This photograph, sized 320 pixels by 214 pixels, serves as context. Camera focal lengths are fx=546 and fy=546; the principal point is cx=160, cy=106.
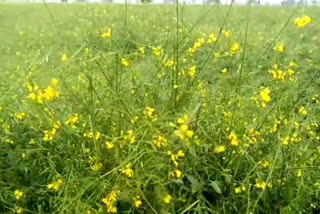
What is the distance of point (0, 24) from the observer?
7562 mm

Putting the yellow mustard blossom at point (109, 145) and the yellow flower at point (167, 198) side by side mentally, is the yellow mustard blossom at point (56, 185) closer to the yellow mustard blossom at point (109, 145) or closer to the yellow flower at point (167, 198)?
the yellow mustard blossom at point (109, 145)

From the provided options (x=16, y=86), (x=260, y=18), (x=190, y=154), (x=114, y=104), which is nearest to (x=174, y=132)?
(x=190, y=154)

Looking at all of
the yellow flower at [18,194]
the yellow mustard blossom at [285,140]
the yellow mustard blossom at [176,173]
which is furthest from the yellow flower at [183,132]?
the yellow flower at [18,194]

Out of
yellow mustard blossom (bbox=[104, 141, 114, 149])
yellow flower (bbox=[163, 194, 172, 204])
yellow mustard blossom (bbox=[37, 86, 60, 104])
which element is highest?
yellow mustard blossom (bbox=[37, 86, 60, 104])

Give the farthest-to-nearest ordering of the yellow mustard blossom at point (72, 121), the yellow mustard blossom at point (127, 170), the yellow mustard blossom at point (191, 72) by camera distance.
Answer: the yellow mustard blossom at point (191, 72) < the yellow mustard blossom at point (72, 121) < the yellow mustard blossom at point (127, 170)

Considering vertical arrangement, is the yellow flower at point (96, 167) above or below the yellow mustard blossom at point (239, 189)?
above

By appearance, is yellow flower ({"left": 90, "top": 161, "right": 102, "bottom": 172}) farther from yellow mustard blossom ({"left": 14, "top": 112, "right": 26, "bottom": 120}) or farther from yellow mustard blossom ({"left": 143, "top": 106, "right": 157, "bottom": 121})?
yellow mustard blossom ({"left": 14, "top": 112, "right": 26, "bottom": 120})

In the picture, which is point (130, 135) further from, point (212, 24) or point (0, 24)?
point (0, 24)

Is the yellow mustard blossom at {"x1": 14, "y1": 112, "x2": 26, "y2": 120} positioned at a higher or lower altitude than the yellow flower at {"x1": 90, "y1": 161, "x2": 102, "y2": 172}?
higher

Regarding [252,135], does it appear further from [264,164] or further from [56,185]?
[56,185]

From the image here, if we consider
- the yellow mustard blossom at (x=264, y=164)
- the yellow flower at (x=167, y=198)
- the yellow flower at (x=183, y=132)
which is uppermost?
the yellow flower at (x=183, y=132)

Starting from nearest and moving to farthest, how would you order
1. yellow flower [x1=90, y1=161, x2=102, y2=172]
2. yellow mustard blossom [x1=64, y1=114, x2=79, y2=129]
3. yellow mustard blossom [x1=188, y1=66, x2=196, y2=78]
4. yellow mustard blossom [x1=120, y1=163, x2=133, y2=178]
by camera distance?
1. yellow mustard blossom [x1=120, y1=163, x2=133, y2=178]
2. yellow flower [x1=90, y1=161, x2=102, y2=172]
3. yellow mustard blossom [x1=64, y1=114, x2=79, y2=129]
4. yellow mustard blossom [x1=188, y1=66, x2=196, y2=78]

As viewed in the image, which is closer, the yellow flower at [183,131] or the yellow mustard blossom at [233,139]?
the yellow flower at [183,131]

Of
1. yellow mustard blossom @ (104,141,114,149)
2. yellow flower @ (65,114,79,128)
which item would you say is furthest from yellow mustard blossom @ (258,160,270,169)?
yellow flower @ (65,114,79,128)
